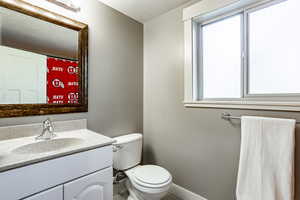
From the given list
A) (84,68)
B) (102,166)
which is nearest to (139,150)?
(102,166)

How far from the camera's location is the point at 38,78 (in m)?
1.24

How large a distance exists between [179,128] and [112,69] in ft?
3.30

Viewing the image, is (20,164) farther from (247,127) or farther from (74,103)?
(247,127)

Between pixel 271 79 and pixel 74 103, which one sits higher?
pixel 271 79

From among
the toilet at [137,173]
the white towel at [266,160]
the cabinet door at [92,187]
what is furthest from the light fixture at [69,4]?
the white towel at [266,160]

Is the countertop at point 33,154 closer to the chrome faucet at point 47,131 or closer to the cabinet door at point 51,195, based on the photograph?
the chrome faucet at point 47,131

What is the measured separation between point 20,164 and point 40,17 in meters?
1.15

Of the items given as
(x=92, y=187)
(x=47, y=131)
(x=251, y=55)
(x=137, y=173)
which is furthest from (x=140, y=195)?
(x=251, y=55)

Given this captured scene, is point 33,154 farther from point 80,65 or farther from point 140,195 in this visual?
point 140,195

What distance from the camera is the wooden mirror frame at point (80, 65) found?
44.1 inches

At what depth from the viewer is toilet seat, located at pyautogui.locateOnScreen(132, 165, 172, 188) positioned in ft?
4.31

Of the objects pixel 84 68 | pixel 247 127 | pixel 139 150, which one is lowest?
pixel 139 150

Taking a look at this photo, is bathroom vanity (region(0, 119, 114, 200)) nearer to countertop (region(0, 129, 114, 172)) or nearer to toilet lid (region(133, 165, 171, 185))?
countertop (region(0, 129, 114, 172))

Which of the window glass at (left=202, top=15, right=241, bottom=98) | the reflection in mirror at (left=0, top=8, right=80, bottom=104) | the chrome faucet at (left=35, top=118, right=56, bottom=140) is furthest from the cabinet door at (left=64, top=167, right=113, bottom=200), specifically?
the window glass at (left=202, top=15, right=241, bottom=98)
